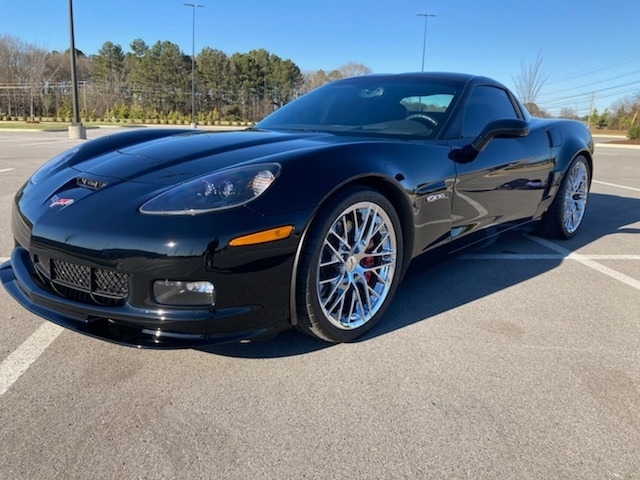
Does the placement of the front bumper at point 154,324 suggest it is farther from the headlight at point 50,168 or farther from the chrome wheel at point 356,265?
the headlight at point 50,168

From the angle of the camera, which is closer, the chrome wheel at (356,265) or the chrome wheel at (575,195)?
the chrome wheel at (356,265)

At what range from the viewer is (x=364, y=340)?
7.80 ft

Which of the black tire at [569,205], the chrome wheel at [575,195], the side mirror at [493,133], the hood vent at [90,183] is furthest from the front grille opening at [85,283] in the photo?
the chrome wheel at [575,195]

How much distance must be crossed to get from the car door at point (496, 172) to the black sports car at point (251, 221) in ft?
0.06

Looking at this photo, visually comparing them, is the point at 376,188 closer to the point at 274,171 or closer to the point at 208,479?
the point at 274,171

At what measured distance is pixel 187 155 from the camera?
2.36 metres

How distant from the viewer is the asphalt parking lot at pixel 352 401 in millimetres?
1543

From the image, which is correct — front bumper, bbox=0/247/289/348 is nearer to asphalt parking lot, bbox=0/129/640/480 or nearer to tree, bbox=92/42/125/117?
asphalt parking lot, bbox=0/129/640/480

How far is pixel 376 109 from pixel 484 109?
0.80m

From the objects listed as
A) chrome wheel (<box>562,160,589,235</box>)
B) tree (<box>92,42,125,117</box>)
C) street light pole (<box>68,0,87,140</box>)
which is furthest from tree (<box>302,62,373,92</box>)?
chrome wheel (<box>562,160,589,235</box>)

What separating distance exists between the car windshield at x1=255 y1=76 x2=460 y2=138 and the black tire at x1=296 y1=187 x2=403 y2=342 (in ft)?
2.67

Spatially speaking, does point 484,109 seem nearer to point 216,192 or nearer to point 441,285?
point 441,285

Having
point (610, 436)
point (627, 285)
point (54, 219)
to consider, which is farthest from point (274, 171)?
point (627, 285)

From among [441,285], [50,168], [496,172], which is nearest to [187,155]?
[50,168]
